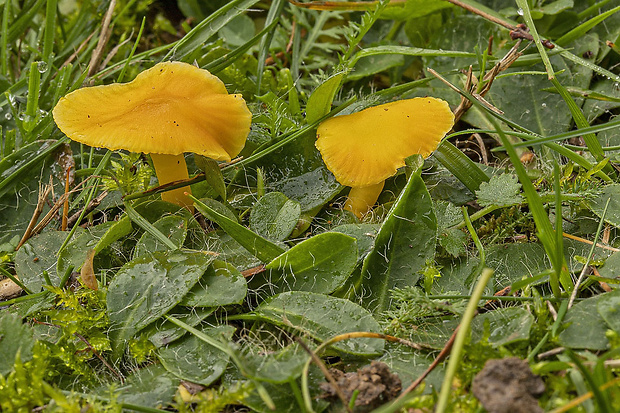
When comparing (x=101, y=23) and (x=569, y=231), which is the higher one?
(x=101, y=23)

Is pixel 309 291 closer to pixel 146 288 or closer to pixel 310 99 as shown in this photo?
pixel 146 288

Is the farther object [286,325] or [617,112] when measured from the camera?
[617,112]

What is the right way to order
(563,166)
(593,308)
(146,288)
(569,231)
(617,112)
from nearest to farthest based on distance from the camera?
(593,308) < (146,288) < (569,231) < (563,166) < (617,112)

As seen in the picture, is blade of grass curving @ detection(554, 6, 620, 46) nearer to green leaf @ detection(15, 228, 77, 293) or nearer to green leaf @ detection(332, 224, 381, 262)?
green leaf @ detection(332, 224, 381, 262)

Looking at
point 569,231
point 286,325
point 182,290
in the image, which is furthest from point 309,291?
point 569,231

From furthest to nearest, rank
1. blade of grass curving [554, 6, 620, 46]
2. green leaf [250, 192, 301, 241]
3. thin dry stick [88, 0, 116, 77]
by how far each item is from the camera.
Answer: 1. thin dry stick [88, 0, 116, 77]
2. blade of grass curving [554, 6, 620, 46]
3. green leaf [250, 192, 301, 241]

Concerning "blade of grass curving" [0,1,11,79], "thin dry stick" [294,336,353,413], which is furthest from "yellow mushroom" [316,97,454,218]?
"blade of grass curving" [0,1,11,79]

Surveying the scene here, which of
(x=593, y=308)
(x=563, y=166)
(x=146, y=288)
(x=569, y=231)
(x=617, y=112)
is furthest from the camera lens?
(x=617, y=112)
